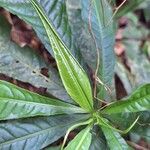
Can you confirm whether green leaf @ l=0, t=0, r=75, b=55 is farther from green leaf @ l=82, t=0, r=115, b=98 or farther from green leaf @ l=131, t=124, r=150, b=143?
green leaf @ l=131, t=124, r=150, b=143

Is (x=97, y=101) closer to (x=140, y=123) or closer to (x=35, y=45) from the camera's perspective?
(x=140, y=123)

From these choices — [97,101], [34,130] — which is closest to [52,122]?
[34,130]

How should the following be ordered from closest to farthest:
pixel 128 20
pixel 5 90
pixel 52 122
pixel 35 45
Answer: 1. pixel 5 90
2. pixel 52 122
3. pixel 35 45
4. pixel 128 20

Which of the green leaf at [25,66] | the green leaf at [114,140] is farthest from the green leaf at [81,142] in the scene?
the green leaf at [25,66]

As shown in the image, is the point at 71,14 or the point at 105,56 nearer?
the point at 105,56

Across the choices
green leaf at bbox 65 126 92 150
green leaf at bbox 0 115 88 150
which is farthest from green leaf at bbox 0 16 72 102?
green leaf at bbox 65 126 92 150

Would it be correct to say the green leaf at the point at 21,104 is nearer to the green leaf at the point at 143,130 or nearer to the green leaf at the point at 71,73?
the green leaf at the point at 71,73

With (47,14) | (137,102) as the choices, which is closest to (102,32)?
(47,14)
